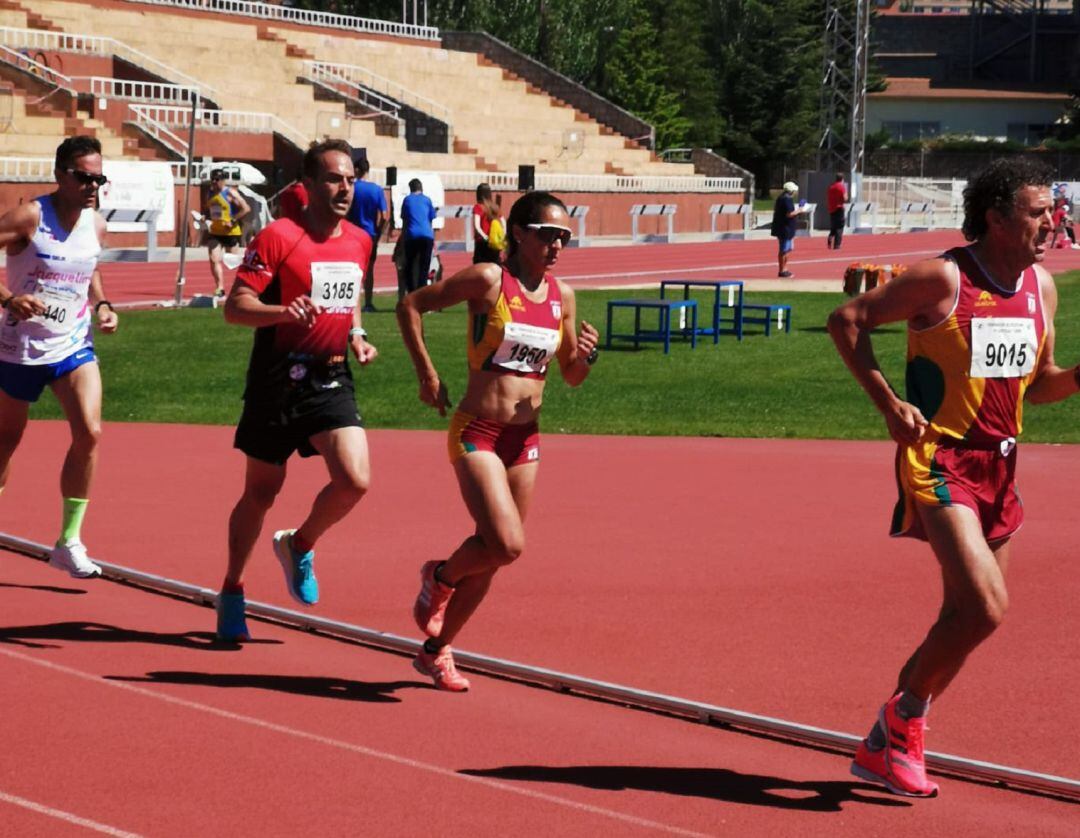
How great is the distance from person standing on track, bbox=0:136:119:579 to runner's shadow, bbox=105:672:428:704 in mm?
1596

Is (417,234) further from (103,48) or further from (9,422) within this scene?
(103,48)

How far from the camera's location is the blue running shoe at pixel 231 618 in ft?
24.9

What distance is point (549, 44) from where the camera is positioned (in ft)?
253

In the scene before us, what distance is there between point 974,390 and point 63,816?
9.99ft

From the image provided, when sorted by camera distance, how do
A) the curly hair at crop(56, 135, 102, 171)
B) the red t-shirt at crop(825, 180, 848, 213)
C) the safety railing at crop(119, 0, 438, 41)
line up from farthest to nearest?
the safety railing at crop(119, 0, 438, 41) < the red t-shirt at crop(825, 180, 848, 213) < the curly hair at crop(56, 135, 102, 171)

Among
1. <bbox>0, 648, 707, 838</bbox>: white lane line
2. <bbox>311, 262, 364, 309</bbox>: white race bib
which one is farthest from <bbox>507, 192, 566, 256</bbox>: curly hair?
<bbox>0, 648, 707, 838</bbox>: white lane line

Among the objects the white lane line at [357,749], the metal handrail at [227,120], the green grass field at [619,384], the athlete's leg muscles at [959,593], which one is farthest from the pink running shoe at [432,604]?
the metal handrail at [227,120]

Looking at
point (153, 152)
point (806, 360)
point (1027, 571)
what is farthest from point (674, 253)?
point (1027, 571)

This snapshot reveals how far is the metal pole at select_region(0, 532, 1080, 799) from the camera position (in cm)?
579

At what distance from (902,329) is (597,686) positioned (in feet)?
55.0

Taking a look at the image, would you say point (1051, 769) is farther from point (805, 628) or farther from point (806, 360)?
point (806, 360)

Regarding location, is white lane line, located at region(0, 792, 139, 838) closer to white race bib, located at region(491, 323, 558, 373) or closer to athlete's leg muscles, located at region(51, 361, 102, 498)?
white race bib, located at region(491, 323, 558, 373)

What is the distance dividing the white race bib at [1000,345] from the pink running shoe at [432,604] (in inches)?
91.9

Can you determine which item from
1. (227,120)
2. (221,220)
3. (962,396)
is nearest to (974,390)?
(962,396)
